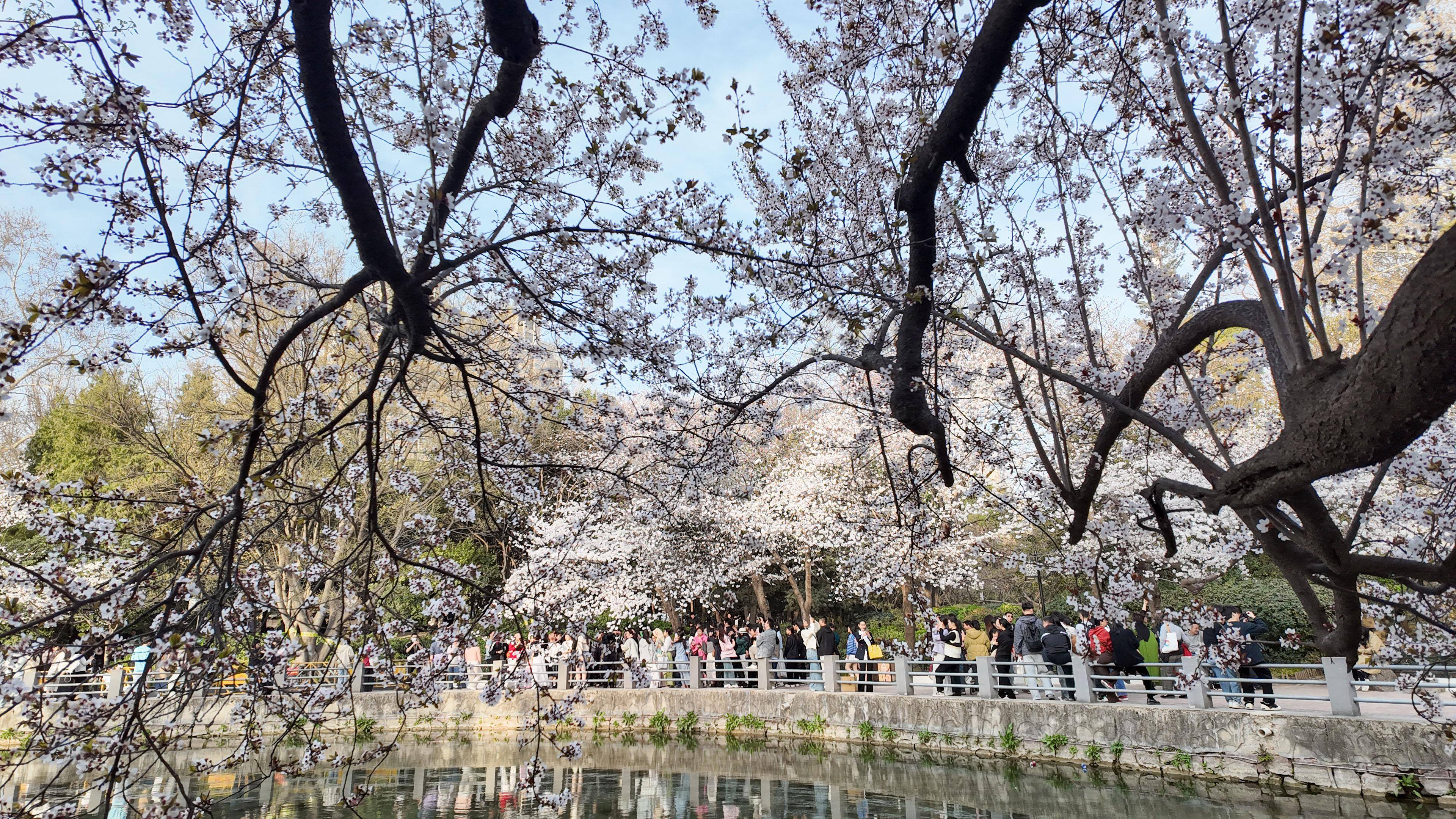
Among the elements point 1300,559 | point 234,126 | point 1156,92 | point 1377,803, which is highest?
point 1156,92

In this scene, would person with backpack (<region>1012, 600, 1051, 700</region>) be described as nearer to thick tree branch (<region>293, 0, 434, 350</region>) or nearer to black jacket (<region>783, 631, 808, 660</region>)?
black jacket (<region>783, 631, 808, 660</region>)

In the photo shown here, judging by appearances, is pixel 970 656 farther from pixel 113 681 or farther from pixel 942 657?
pixel 113 681

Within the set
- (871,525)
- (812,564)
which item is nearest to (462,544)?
(812,564)

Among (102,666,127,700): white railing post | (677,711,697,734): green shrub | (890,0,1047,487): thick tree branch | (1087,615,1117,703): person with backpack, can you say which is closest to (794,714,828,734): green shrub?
(677,711,697,734): green shrub

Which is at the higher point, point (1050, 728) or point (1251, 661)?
point (1251, 661)

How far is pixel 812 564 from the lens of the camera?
1834 centimetres

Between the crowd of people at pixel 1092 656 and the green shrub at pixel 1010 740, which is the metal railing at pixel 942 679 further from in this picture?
the green shrub at pixel 1010 740

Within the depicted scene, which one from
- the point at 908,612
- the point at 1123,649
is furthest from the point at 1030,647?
the point at 908,612

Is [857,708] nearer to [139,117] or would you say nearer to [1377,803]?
[1377,803]

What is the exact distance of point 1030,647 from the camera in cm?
1037

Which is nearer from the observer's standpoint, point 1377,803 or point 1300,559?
point 1300,559

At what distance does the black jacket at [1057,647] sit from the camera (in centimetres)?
960

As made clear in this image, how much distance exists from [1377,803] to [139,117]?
957 centimetres

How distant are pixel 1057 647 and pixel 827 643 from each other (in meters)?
3.74
